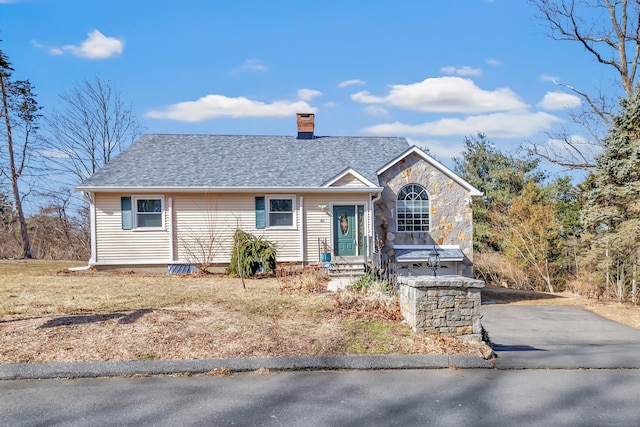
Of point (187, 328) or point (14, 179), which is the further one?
point (14, 179)

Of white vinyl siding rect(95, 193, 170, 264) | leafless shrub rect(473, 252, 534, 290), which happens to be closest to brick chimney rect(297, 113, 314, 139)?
white vinyl siding rect(95, 193, 170, 264)

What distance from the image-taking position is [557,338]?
10.0 meters

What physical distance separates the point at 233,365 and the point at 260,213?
425 inches

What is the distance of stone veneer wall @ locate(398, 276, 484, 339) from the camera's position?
7.33 meters

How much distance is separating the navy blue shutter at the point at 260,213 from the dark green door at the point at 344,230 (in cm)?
238

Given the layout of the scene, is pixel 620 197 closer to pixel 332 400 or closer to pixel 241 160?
pixel 241 160

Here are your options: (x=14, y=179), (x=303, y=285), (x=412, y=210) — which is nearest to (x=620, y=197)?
(x=412, y=210)

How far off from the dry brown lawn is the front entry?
6470 mm

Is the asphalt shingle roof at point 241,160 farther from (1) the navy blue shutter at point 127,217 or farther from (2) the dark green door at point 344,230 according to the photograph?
(2) the dark green door at point 344,230

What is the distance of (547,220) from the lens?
25.8 m

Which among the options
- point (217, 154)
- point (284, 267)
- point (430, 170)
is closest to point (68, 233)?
point (217, 154)

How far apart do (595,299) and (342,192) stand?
33.3 feet

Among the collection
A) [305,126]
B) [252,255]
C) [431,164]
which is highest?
[305,126]

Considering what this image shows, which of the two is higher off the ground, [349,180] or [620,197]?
[349,180]
